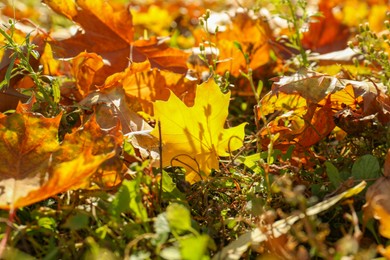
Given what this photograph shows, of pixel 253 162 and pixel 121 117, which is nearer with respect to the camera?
pixel 253 162

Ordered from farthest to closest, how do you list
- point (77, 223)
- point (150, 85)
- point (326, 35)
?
1. point (326, 35)
2. point (150, 85)
3. point (77, 223)

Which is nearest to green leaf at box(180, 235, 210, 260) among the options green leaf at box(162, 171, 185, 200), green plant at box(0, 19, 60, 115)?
green leaf at box(162, 171, 185, 200)

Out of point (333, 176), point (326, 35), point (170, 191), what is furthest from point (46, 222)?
point (326, 35)

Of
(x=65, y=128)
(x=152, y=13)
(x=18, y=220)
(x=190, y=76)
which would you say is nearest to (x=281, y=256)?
(x=18, y=220)

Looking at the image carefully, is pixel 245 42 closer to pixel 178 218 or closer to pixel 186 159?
pixel 186 159

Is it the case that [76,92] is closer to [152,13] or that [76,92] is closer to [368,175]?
[368,175]

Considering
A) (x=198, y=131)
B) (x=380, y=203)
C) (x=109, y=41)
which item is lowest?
(x=380, y=203)

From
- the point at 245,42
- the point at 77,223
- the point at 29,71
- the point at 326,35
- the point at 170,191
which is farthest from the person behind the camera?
the point at 326,35
